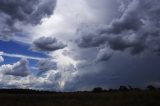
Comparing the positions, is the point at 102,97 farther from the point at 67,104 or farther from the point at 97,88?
the point at 97,88

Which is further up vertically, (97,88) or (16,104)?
(97,88)

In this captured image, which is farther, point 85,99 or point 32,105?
point 85,99

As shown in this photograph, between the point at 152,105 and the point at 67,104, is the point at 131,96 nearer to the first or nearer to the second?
the point at 152,105

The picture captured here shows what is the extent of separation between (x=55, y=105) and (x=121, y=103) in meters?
12.7

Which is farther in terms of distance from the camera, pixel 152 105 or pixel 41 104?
pixel 41 104

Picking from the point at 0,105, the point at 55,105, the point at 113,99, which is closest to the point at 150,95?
the point at 113,99

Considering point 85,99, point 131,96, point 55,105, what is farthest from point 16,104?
point 131,96

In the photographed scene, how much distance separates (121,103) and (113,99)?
5.17 meters

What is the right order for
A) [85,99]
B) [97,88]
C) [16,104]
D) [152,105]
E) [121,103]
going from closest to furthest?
[152,105]
[121,103]
[16,104]
[85,99]
[97,88]

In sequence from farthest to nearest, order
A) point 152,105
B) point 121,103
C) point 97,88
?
1. point 97,88
2. point 121,103
3. point 152,105

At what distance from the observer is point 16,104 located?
56.2 meters

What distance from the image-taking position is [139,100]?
52750 millimetres

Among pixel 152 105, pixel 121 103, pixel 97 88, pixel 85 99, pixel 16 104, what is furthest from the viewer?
pixel 97 88

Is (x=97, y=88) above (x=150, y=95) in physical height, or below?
above
